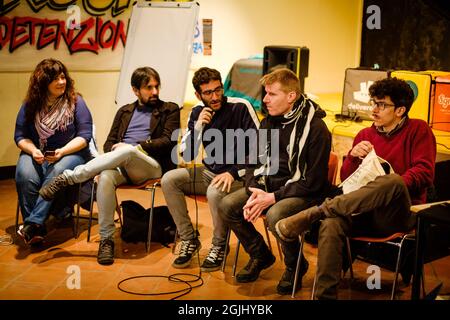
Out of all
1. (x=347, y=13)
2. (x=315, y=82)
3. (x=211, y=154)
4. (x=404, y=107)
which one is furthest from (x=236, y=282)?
(x=347, y=13)

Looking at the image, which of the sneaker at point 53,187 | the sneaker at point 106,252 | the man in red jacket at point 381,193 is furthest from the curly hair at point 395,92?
the sneaker at point 53,187

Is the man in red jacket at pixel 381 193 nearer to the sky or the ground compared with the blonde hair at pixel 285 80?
nearer to the ground

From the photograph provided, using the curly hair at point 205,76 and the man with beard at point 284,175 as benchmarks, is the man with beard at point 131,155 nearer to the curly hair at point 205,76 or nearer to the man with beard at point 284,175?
the curly hair at point 205,76

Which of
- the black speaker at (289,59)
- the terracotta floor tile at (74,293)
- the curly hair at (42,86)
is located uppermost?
the black speaker at (289,59)

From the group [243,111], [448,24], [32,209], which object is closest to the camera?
[243,111]

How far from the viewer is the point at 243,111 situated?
159 inches

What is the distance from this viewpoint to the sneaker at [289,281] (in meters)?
3.59

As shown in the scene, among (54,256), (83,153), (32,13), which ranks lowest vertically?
(54,256)

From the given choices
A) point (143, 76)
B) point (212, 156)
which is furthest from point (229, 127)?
point (143, 76)

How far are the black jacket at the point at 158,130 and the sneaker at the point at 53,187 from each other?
0.37 m

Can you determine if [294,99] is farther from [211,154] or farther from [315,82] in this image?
[315,82]

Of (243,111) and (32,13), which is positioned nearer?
(243,111)

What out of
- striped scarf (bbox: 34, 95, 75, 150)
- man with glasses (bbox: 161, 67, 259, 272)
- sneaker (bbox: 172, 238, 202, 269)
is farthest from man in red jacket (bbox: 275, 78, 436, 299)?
striped scarf (bbox: 34, 95, 75, 150)

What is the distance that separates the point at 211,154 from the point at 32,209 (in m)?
1.28
